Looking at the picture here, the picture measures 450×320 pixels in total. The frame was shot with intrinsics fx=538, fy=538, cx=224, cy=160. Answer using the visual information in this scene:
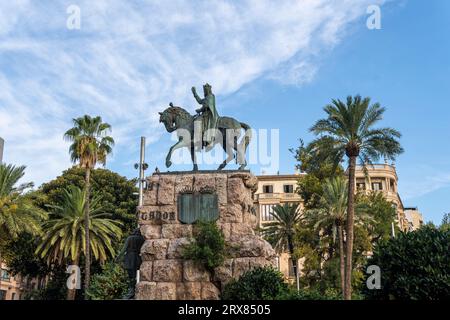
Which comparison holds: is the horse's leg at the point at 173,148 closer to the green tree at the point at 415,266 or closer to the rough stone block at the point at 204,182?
the rough stone block at the point at 204,182

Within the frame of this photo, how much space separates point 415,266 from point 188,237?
8.97m

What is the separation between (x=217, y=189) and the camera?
21.8 metres

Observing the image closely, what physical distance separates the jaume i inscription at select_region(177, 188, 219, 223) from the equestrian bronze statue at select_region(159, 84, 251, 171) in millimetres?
1654

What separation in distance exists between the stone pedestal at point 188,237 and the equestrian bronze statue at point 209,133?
1.15 meters

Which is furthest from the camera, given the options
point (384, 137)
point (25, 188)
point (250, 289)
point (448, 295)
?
point (25, 188)

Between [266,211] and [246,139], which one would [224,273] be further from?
[266,211]

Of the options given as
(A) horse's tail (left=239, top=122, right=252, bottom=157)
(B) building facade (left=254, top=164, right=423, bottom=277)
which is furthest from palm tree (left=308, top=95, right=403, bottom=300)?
(B) building facade (left=254, top=164, right=423, bottom=277)

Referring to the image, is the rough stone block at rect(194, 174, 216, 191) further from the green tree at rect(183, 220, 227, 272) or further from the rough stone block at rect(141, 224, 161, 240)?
the rough stone block at rect(141, 224, 161, 240)

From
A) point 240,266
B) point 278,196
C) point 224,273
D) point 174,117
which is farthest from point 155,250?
point 278,196

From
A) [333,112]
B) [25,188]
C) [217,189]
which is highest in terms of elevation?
[333,112]

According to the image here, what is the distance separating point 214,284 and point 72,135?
67.9 ft

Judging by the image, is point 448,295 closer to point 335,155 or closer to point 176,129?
point 176,129

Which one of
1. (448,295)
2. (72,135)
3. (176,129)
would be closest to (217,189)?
(176,129)
